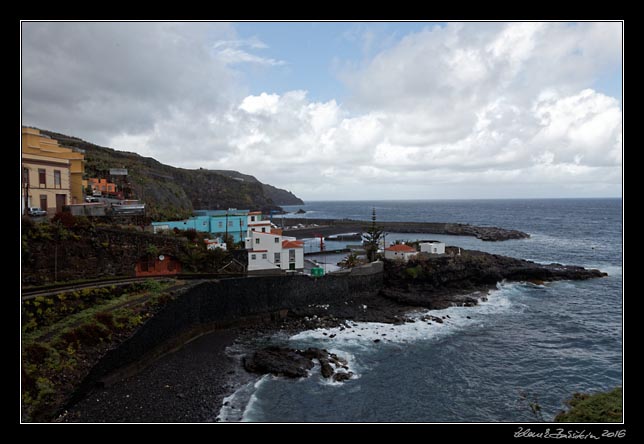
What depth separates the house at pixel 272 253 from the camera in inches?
1302

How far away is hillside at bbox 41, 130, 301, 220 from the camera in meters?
64.1

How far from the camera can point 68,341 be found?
1706cm

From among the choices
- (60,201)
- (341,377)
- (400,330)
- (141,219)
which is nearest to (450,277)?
(400,330)

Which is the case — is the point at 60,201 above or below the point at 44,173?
below

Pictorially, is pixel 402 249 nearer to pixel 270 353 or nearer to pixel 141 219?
pixel 270 353

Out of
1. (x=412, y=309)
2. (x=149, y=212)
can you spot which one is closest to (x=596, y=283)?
(x=412, y=309)

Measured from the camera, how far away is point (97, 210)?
31.3m

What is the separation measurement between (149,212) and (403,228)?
70.3 metres

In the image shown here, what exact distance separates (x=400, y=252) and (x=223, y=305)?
21174 millimetres

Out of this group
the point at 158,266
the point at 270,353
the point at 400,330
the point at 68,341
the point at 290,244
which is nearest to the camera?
the point at 68,341

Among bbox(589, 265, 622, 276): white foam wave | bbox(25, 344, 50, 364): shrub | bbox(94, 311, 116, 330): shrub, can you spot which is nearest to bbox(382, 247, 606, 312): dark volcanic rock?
bbox(589, 265, 622, 276): white foam wave

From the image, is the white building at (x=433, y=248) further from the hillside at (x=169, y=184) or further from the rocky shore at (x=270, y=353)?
the hillside at (x=169, y=184)

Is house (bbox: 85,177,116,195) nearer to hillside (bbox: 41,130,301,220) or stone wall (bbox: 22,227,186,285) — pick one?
hillside (bbox: 41,130,301,220)

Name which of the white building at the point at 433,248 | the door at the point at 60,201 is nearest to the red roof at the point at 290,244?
the white building at the point at 433,248
